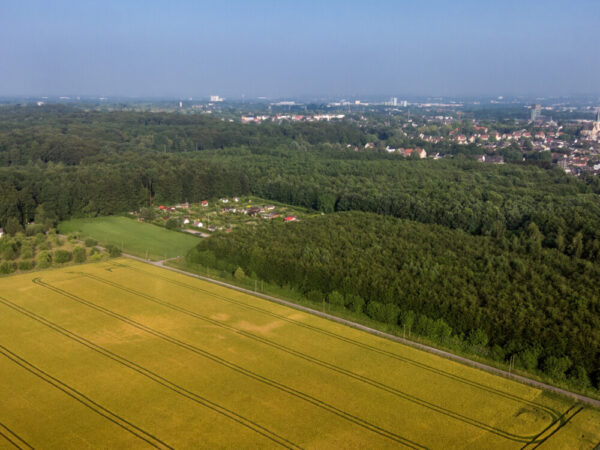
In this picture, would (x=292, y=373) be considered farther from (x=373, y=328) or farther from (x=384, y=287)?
(x=384, y=287)

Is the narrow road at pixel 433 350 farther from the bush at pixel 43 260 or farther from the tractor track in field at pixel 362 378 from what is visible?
the bush at pixel 43 260

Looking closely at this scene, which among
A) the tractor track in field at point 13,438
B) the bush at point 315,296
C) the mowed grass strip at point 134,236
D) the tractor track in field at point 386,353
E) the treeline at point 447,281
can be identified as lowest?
the mowed grass strip at point 134,236

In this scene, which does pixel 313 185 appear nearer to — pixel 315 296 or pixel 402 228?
pixel 402 228

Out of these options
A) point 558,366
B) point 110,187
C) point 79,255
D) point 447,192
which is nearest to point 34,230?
point 79,255

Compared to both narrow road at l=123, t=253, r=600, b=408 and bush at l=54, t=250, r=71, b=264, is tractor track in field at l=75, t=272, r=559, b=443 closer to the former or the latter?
narrow road at l=123, t=253, r=600, b=408

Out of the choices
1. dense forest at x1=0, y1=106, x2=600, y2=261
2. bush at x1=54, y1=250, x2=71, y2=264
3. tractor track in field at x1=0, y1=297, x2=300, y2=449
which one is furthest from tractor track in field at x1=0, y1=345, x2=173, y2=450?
dense forest at x1=0, y1=106, x2=600, y2=261

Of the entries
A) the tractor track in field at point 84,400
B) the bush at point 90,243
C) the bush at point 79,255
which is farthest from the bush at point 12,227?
the tractor track in field at point 84,400
